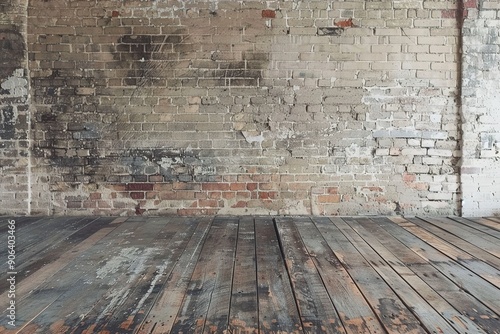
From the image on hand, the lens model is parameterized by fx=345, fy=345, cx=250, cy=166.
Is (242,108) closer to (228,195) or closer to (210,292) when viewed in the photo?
(228,195)

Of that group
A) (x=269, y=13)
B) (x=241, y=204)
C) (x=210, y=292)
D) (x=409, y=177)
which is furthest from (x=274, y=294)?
(x=269, y=13)

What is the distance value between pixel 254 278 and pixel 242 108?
2026mm

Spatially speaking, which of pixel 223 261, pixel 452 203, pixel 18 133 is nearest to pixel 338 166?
pixel 452 203

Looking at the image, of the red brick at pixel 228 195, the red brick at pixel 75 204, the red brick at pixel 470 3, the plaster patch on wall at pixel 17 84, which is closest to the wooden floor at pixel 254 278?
the red brick at pixel 75 204

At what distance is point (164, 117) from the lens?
355 centimetres

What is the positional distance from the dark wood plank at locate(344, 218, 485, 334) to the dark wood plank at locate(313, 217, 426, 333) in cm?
5

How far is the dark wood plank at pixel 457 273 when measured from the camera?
5.67 ft

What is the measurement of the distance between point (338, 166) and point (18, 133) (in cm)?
329

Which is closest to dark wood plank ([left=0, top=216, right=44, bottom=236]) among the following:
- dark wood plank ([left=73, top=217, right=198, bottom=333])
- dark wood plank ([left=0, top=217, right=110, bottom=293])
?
dark wood plank ([left=0, top=217, right=110, bottom=293])

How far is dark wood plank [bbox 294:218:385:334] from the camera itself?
4.80 ft

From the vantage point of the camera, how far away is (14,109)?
138 inches

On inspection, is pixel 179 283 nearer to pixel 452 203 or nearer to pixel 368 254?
pixel 368 254

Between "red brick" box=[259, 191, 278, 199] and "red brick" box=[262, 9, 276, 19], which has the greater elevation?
"red brick" box=[262, 9, 276, 19]

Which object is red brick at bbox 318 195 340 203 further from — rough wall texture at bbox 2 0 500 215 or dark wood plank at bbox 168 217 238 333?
dark wood plank at bbox 168 217 238 333
